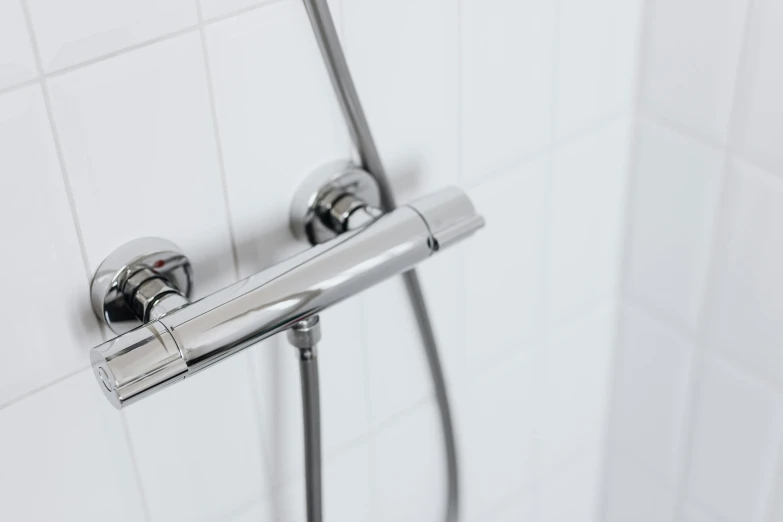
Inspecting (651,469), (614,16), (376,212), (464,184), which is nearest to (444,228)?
(376,212)

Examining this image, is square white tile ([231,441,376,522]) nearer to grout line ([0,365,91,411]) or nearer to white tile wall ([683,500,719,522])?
grout line ([0,365,91,411])

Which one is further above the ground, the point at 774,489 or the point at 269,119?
the point at 269,119

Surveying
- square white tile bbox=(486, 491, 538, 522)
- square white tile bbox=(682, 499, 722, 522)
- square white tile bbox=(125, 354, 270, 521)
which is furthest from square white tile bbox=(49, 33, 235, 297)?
square white tile bbox=(682, 499, 722, 522)

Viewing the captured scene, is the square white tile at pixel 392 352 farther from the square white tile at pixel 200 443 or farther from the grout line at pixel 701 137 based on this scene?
the grout line at pixel 701 137

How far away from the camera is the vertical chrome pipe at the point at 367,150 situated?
1.96 feet

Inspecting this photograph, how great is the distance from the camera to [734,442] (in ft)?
3.08

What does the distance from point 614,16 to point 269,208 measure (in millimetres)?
384

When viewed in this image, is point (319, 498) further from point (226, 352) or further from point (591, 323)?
point (591, 323)

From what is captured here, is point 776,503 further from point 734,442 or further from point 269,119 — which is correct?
point 269,119

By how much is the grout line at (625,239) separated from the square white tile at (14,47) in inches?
22.4

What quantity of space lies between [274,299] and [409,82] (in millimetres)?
225

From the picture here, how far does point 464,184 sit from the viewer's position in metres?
0.79

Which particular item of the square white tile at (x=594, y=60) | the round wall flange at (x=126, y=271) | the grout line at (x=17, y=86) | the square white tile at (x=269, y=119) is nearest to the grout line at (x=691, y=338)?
the square white tile at (x=594, y=60)

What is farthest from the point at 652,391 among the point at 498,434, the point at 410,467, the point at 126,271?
the point at 126,271
